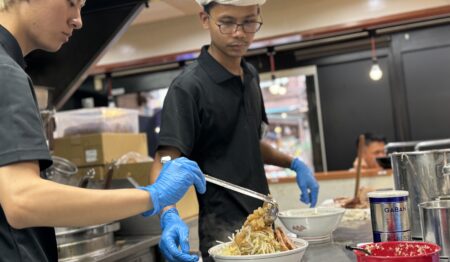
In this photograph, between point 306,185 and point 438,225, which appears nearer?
point 438,225

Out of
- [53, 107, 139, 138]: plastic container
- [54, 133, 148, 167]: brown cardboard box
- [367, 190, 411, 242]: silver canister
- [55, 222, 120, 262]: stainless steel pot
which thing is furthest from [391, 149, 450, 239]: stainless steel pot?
[53, 107, 139, 138]: plastic container

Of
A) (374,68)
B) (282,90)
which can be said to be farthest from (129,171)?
(374,68)

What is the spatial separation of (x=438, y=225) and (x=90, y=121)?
2.41 meters

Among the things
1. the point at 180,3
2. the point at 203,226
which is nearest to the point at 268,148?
the point at 203,226

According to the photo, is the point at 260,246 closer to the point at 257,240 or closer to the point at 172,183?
the point at 257,240

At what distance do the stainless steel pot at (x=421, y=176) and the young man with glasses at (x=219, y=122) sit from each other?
0.59 meters

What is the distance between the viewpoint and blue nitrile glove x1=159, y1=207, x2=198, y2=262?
1186 mm

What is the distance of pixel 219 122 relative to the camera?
67.5 inches

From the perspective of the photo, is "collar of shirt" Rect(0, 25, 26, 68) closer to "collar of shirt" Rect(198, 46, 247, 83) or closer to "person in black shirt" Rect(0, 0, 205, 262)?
"person in black shirt" Rect(0, 0, 205, 262)

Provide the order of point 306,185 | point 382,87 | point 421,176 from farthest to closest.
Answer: point 382,87 < point 306,185 < point 421,176

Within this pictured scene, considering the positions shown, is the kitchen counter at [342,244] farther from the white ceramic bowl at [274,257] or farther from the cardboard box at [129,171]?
the cardboard box at [129,171]

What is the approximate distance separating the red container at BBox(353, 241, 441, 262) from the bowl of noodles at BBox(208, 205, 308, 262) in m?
0.16

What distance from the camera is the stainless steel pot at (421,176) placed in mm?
1261

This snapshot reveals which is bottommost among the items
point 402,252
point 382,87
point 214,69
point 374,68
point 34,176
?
point 402,252
